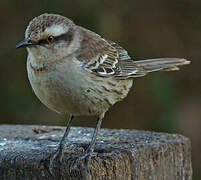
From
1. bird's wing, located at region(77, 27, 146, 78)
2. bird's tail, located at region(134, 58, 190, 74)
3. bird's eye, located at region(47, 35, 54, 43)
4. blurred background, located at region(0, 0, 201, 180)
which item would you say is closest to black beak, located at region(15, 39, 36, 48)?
bird's eye, located at region(47, 35, 54, 43)

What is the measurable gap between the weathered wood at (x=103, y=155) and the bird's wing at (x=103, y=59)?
26.8 inches

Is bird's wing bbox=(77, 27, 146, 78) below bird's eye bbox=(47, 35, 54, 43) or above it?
below

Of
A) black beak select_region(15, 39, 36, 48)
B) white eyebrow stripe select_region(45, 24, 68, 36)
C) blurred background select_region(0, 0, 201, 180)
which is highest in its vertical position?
white eyebrow stripe select_region(45, 24, 68, 36)

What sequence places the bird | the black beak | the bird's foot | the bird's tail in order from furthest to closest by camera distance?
the bird's tail
the bird
the black beak
the bird's foot

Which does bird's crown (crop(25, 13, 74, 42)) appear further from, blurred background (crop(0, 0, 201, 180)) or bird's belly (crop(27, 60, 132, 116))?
blurred background (crop(0, 0, 201, 180))

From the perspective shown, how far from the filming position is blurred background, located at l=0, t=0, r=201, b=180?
8297 millimetres

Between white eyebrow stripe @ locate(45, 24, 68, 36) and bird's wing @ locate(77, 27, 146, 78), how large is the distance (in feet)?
0.94

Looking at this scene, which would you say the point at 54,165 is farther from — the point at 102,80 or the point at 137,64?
the point at 137,64

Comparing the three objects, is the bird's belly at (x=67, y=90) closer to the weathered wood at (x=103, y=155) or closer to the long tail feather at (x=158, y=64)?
the weathered wood at (x=103, y=155)

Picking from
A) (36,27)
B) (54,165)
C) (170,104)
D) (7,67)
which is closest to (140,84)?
(170,104)

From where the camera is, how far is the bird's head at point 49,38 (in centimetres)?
451

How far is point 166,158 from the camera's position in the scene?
423 centimetres

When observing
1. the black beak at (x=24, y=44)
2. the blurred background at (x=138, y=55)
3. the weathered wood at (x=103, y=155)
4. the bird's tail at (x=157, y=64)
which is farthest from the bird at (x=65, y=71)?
the blurred background at (x=138, y=55)

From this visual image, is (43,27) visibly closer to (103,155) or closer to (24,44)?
(24,44)
